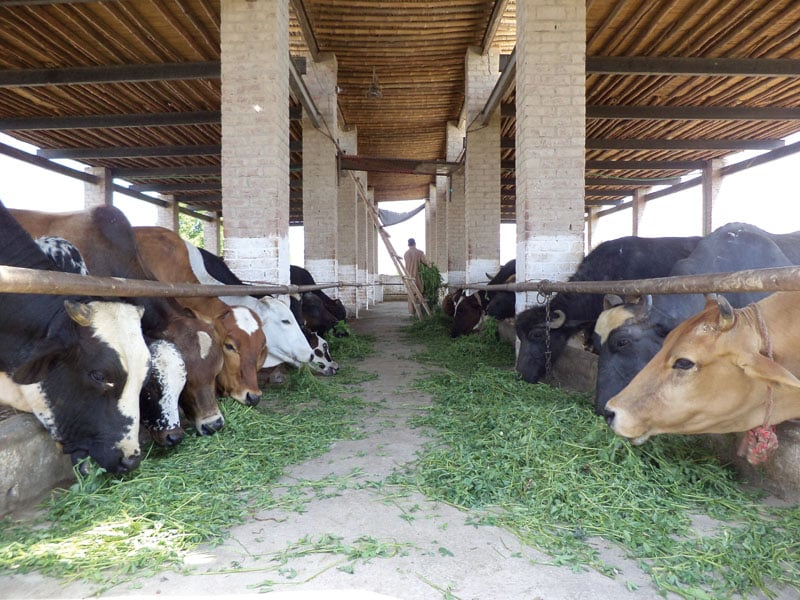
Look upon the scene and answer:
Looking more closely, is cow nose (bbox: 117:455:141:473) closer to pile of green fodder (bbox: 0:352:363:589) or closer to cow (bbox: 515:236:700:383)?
pile of green fodder (bbox: 0:352:363:589)

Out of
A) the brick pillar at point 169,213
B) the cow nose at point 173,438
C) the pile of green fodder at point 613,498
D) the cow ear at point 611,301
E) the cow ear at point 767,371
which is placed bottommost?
the pile of green fodder at point 613,498

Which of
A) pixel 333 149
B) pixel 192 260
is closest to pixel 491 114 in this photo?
pixel 333 149

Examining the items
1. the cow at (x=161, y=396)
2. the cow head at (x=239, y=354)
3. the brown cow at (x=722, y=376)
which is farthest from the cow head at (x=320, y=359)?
the brown cow at (x=722, y=376)

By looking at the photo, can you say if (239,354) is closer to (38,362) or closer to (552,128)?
(38,362)

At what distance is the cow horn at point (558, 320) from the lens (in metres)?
5.34

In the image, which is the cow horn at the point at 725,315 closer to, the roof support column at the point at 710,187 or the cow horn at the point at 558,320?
the cow horn at the point at 558,320

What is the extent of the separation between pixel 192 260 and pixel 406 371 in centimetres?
282

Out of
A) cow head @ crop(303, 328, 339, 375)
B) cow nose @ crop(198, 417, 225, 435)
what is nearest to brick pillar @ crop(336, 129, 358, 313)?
cow head @ crop(303, 328, 339, 375)

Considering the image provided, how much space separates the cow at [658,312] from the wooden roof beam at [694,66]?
238 inches

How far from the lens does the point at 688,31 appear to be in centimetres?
877

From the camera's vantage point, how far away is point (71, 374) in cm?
271

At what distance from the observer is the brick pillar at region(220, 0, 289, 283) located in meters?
6.44

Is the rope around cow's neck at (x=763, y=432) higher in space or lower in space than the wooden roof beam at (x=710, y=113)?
lower

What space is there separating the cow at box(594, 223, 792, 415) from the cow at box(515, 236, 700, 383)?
1.04m
